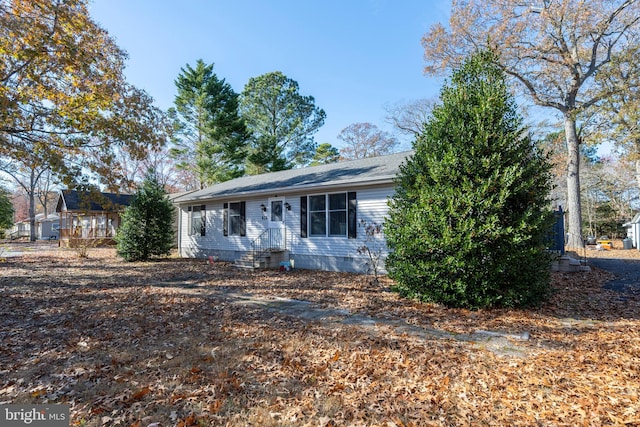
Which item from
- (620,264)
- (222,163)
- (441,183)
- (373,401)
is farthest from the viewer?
(222,163)

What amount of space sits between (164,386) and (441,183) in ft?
16.5

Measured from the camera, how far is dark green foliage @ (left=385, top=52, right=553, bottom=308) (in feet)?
17.6

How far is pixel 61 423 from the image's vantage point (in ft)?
8.89

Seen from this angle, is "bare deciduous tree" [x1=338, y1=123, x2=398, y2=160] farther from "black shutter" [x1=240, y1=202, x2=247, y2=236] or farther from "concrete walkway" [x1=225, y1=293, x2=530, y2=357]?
"concrete walkway" [x1=225, y1=293, x2=530, y2=357]

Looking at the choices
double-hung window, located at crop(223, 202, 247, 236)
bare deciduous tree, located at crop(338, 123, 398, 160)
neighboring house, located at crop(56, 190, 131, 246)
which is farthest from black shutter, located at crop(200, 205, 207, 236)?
bare deciduous tree, located at crop(338, 123, 398, 160)

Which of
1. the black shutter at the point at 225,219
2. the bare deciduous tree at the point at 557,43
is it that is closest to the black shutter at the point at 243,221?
the black shutter at the point at 225,219

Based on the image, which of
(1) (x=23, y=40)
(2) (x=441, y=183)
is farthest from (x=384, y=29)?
(1) (x=23, y=40)

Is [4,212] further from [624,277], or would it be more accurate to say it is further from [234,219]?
[624,277]

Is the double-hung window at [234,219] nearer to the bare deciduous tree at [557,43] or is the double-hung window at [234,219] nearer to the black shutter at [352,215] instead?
the black shutter at [352,215]

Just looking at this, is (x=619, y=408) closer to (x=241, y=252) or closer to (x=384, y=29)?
(x=241, y=252)

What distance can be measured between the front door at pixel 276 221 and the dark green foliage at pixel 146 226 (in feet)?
17.5

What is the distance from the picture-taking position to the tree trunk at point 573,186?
15.3m

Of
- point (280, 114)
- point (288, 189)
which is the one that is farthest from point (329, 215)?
point (280, 114)

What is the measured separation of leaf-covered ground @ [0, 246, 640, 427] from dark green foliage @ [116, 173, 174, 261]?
7.27m
